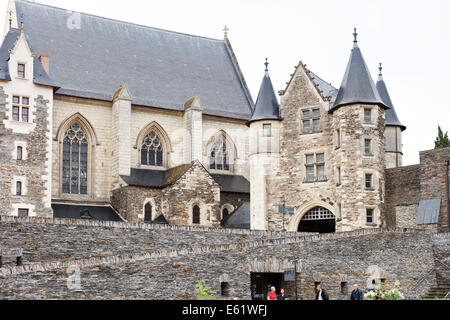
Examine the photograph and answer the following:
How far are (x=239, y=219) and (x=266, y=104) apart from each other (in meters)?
7.35

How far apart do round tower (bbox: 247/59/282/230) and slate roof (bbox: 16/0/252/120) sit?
9.13m

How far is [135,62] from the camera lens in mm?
47188

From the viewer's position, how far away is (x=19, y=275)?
16.9 metres

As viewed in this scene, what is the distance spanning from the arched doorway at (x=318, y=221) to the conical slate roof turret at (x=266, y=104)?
5205mm

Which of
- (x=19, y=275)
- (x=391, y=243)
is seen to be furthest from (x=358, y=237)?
(x=19, y=275)

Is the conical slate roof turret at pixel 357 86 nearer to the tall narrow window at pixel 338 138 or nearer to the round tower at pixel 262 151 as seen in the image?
the tall narrow window at pixel 338 138

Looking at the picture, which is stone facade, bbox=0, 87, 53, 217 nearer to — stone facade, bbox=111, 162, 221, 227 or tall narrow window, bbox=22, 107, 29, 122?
tall narrow window, bbox=22, 107, 29, 122

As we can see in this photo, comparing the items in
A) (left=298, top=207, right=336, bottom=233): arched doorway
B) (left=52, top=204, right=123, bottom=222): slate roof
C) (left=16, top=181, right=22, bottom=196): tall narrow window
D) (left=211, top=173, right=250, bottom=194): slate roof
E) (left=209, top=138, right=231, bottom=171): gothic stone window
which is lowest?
(left=298, top=207, right=336, bottom=233): arched doorway

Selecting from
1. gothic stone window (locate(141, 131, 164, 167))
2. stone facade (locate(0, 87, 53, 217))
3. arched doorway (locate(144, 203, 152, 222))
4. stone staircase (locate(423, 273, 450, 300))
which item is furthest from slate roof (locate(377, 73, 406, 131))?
stone facade (locate(0, 87, 53, 217))

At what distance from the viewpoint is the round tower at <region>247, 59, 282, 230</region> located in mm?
36906

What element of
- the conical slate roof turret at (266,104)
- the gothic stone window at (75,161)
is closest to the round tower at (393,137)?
the conical slate roof turret at (266,104)

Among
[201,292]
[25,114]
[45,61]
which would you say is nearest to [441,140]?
[45,61]

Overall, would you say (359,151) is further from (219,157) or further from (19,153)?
(19,153)

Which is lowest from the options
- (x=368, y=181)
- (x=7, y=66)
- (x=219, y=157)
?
(x=368, y=181)
